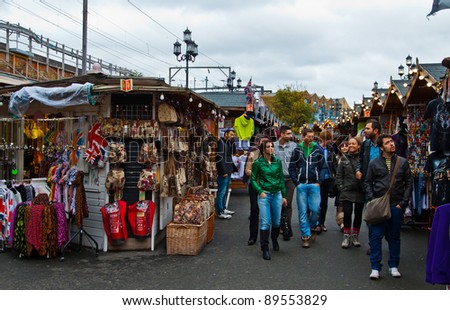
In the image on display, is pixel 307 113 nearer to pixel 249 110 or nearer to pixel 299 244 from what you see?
pixel 249 110

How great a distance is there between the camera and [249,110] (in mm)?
12734

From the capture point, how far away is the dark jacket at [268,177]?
6.08 m

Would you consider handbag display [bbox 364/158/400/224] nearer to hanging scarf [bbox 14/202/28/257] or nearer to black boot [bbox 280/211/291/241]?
black boot [bbox 280/211/291/241]

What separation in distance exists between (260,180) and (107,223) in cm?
239

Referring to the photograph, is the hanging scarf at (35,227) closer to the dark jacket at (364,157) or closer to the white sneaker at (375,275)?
Result: the white sneaker at (375,275)

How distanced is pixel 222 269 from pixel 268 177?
4.89 feet

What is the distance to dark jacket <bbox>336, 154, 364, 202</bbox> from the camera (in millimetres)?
6516

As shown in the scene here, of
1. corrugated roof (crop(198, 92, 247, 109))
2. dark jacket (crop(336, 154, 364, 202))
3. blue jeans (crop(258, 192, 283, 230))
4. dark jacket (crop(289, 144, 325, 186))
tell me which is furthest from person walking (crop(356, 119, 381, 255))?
corrugated roof (crop(198, 92, 247, 109))

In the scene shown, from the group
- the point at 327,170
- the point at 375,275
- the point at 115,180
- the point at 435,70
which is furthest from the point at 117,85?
the point at 435,70

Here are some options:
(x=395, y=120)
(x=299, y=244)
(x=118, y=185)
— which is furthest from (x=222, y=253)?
(x=395, y=120)

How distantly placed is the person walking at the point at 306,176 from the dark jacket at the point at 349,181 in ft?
1.04

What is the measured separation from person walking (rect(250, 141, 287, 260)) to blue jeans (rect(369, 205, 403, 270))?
1.50 meters

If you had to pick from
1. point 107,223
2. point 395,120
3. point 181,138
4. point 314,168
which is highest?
point 395,120

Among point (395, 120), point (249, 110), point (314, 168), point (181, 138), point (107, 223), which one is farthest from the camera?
point (249, 110)
